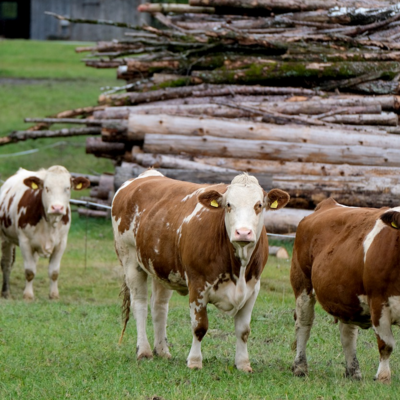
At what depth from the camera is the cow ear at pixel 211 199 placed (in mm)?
6961

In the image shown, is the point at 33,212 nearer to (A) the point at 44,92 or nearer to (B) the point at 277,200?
(B) the point at 277,200

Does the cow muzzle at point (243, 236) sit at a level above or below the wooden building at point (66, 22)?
above

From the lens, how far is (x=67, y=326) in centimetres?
962

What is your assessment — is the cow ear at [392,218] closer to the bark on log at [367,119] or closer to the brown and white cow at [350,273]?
the brown and white cow at [350,273]

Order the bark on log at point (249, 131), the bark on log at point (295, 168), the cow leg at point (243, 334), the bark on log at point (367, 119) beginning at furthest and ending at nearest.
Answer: the bark on log at point (367, 119)
the bark on log at point (249, 131)
the bark on log at point (295, 168)
the cow leg at point (243, 334)

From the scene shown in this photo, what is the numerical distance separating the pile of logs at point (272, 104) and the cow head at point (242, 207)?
23.0 feet

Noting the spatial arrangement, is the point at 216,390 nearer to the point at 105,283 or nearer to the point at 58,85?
the point at 105,283

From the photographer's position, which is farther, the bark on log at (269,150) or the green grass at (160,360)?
the bark on log at (269,150)

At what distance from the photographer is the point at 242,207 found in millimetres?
6762

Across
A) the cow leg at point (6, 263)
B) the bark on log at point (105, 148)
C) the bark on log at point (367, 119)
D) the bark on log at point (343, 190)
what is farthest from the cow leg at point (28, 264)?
the bark on log at point (367, 119)

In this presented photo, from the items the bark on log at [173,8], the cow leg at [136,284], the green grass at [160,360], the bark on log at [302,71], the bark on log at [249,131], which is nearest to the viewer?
the green grass at [160,360]

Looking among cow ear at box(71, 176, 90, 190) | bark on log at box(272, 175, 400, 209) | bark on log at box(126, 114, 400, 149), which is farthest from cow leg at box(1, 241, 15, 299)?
bark on log at box(272, 175, 400, 209)

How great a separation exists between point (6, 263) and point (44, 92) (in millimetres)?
21853

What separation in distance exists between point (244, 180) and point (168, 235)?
1.08 m
